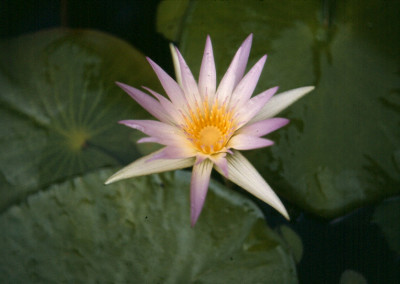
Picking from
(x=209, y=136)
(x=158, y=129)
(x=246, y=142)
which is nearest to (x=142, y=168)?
(x=158, y=129)

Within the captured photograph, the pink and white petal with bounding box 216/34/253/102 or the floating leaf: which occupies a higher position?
the pink and white petal with bounding box 216/34/253/102

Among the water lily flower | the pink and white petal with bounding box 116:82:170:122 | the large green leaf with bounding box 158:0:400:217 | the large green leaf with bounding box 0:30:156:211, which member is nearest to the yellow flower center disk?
the water lily flower

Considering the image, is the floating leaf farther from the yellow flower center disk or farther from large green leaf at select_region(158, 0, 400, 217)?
the yellow flower center disk

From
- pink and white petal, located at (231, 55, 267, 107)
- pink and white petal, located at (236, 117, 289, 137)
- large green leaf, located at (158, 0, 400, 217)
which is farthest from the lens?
large green leaf, located at (158, 0, 400, 217)

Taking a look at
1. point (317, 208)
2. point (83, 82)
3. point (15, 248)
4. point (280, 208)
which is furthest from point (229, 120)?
point (15, 248)

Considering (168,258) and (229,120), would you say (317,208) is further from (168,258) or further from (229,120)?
(168,258)

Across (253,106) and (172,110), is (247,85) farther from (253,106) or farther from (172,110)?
(172,110)

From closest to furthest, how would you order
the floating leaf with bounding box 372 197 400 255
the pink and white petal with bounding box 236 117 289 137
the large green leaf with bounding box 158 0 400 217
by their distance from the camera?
the pink and white petal with bounding box 236 117 289 137 → the large green leaf with bounding box 158 0 400 217 → the floating leaf with bounding box 372 197 400 255

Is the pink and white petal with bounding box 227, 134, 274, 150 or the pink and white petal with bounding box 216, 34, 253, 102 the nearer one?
the pink and white petal with bounding box 227, 134, 274, 150
